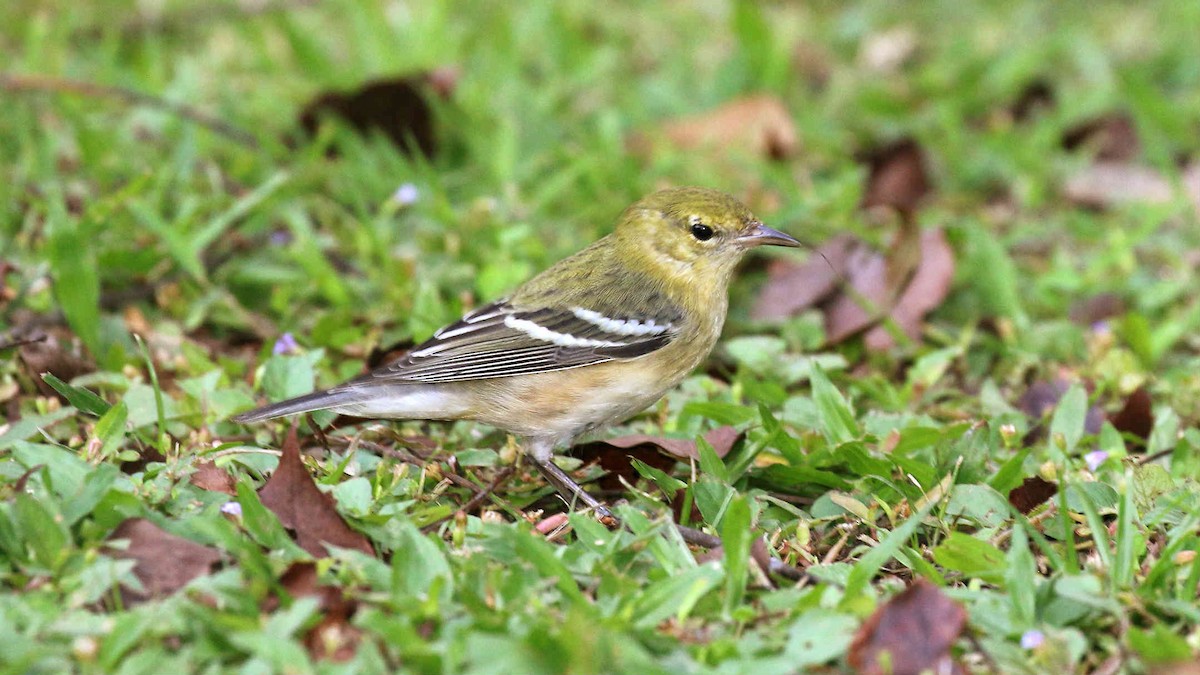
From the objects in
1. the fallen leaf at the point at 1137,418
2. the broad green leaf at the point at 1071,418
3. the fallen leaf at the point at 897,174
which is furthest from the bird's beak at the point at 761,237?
the fallen leaf at the point at 897,174

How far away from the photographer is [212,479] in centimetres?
409

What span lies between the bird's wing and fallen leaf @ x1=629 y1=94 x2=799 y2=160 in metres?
2.64

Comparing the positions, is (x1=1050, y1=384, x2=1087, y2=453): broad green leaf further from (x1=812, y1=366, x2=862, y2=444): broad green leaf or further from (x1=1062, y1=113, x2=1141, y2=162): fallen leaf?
(x1=1062, y1=113, x2=1141, y2=162): fallen leaf

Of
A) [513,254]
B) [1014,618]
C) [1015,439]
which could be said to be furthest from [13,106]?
[1014,618]

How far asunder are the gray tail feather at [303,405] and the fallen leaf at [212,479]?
0.24 metres

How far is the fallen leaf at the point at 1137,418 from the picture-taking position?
505 cm

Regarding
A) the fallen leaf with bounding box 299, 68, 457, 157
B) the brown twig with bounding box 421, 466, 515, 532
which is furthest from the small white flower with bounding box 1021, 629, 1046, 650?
the fallen leaf with bounding box 299, 68, 457, 157

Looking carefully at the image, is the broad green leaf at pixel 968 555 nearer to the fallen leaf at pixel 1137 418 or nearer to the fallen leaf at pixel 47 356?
the fallen leaf at pixel 1137 418

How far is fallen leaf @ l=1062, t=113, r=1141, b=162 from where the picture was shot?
307 inches

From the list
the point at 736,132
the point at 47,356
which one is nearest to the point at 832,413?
the point at 47,356

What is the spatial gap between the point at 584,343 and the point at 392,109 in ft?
8.83

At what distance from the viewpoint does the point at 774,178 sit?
7137 millimetres

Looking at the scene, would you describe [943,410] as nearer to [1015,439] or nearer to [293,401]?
[1015,439]

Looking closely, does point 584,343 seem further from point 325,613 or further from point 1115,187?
point 1115,187
